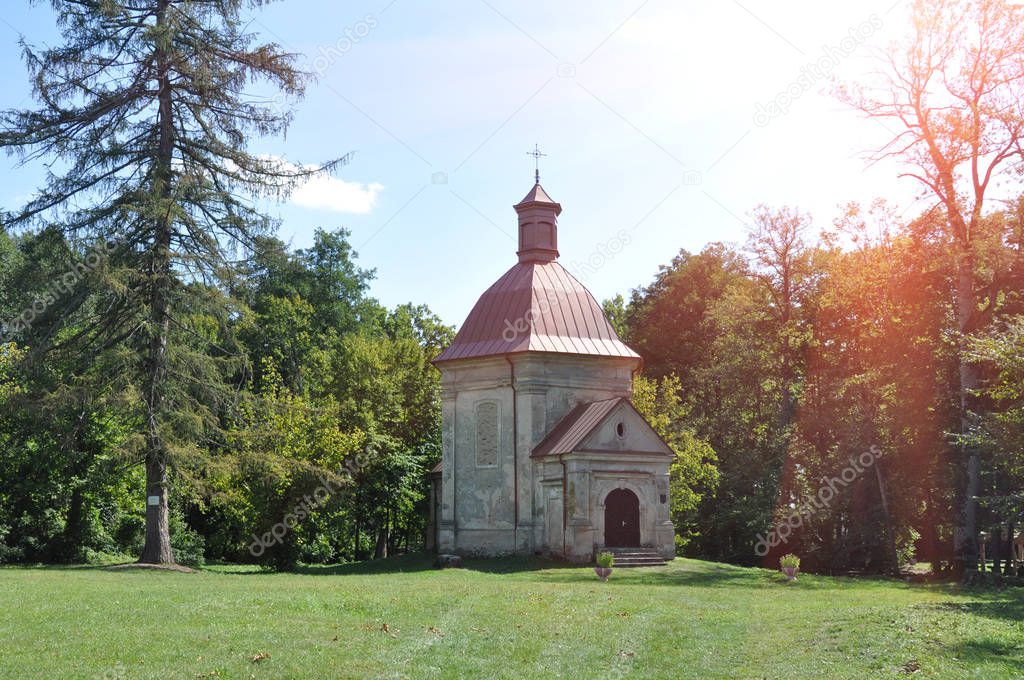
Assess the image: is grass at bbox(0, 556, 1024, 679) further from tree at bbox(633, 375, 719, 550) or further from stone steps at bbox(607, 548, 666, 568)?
tree at bbox(633, 375, 719, 550)

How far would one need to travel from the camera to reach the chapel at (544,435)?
94.2 feet

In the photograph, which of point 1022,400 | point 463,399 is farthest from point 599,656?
point 463,399

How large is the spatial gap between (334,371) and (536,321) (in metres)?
13.1

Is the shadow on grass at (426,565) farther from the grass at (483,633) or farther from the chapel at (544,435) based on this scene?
the grass at (483,633)

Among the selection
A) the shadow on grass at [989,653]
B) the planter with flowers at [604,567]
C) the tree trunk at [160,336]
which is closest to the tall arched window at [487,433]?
the planter with flowers at [604,567]

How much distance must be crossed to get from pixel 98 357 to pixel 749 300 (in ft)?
76.6

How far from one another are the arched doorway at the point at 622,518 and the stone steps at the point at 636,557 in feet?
2.04

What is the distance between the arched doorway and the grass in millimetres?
9491

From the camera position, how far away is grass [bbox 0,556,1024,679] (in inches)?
442

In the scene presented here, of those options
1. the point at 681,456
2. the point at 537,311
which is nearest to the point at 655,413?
the point at 681,456

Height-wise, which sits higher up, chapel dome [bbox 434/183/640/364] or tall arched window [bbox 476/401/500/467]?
chapel dome [bbox 434/183/640/364]

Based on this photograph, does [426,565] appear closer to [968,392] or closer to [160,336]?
[160,336]

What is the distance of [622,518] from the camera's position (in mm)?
29297

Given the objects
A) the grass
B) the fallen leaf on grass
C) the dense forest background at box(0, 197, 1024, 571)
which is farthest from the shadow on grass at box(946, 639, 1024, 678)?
the dense forest background at box(0, 197, 1024, 571)
